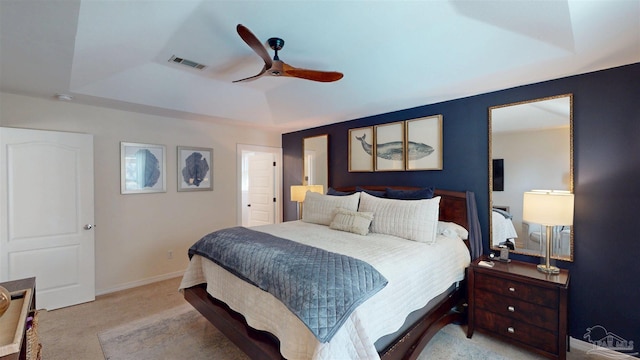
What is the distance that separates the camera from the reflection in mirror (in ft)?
15.1

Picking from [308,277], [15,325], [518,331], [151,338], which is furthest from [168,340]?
[518,331]

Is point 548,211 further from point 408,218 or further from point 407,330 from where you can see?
point 407,330

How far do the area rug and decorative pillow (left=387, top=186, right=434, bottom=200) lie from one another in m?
1.32

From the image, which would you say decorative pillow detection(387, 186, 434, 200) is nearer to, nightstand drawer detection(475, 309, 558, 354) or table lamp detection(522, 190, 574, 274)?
table lamp detection(522, 190, 574, 274)

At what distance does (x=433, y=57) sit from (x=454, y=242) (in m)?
1.74

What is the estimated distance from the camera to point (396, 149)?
3.66 m

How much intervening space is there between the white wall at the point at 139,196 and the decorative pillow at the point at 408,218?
2.78m

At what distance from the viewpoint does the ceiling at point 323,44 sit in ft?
5.86

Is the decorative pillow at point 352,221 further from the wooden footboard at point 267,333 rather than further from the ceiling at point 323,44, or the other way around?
the ceiling at point 323,44

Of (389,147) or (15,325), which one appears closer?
(15,325)

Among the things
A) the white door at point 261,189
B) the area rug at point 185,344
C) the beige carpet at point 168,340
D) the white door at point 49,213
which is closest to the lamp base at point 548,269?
the area rug at point 185,344

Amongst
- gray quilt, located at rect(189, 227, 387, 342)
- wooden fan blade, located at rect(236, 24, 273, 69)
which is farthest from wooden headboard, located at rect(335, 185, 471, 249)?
wooden fan blade, located at rect(236, 24, 273, 69)

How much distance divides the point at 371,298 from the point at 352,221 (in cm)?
130

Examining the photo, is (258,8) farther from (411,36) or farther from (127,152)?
(127,152)
